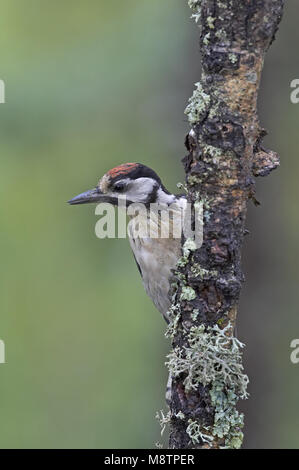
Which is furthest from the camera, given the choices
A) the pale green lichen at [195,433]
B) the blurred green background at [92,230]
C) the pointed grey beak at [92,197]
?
the blurred green background at [92,230]

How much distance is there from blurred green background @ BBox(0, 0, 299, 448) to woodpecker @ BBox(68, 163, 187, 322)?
1.59 m

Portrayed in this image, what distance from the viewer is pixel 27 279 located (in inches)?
297

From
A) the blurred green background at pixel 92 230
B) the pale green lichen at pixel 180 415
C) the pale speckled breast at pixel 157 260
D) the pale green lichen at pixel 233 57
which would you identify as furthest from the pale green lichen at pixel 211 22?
the blurred green background at pixel 92 230

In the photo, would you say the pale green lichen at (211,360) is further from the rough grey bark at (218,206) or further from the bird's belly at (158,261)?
the bird's belly at (158,261)

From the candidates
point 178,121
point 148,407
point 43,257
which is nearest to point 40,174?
point 43,257

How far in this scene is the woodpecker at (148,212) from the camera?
3892 millimetres

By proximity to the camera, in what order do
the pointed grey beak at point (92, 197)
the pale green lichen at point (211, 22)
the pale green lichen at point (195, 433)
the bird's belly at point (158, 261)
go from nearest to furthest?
the pale green lichen at point (211, 22)
the pale green lichen at point (195, 433)
the pointed grey beak at point (92, 197)
the bird's belly at point (158, 261)

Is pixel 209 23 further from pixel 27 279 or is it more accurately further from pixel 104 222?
pixel 27 279

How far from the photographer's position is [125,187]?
3902mm

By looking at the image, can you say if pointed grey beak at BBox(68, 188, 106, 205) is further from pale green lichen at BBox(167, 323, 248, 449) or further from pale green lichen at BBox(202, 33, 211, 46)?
pale green lichen at BBox(202, 33, 211, 46)

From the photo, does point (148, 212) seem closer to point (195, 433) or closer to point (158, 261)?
point (158, 261)

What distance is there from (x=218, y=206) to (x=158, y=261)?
158cm

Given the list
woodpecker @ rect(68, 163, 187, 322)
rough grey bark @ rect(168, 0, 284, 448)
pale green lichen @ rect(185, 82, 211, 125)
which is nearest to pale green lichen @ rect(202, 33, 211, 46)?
rough grey bark @ rect(168, 0, 284, 448)

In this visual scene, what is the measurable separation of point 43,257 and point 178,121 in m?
2.20
